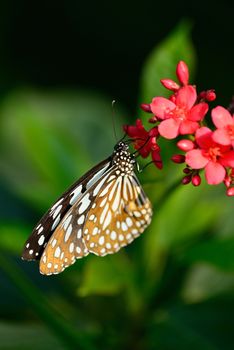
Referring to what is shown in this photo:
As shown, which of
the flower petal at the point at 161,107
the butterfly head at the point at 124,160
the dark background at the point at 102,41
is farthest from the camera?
the dark background at the point at 102,41

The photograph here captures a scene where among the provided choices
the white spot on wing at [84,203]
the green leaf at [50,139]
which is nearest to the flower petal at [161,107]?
the white spot on wing at [84,203]

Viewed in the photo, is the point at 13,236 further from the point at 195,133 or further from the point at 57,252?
the point at 195,133

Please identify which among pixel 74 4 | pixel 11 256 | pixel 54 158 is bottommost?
pixel 11 256

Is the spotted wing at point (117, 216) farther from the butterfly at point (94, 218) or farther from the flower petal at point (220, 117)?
the flower petal at point (220, 117)

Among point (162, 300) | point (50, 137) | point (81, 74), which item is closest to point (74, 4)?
point (81, 74)

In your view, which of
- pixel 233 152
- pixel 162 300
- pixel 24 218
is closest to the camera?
pixel 233 152

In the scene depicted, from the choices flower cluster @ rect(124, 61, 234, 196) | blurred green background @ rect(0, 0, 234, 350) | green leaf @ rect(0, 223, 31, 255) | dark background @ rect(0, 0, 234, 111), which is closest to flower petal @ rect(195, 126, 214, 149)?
flower cluster @ rect(124, 61, 234, 196)

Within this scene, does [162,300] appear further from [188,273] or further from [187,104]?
[187,104]

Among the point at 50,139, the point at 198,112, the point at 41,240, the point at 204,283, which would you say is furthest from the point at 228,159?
the point at 50,139

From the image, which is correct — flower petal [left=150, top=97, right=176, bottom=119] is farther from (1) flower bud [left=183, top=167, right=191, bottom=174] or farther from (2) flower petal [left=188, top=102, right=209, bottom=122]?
(1) flower bud [left=183, top=167, right=191, bottom=174]
